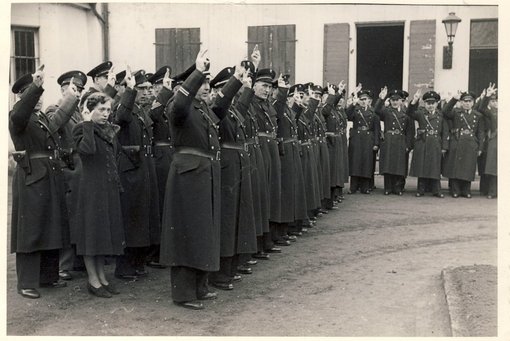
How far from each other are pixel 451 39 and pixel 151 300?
926 centimetres

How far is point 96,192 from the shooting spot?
15.8 ft

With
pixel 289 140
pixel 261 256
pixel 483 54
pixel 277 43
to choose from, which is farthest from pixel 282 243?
pixel 483 54

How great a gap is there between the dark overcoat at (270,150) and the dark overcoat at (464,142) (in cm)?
482

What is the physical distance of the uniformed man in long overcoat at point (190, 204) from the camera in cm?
448

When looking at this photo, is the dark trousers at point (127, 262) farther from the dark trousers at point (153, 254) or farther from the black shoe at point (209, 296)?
the black shoe at point (209, 296)

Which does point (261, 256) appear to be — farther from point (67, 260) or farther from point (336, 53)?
point (336, 53)

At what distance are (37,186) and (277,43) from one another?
8.88 m

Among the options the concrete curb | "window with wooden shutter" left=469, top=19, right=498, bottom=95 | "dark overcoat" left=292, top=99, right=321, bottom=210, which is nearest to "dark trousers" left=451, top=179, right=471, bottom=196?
"window with wooden shutter" left=469, top=19, right=498, bottom=95

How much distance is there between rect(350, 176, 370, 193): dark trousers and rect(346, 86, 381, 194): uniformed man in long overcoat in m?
0.04

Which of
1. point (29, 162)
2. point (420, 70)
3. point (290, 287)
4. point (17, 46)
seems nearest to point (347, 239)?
point (290, 287)

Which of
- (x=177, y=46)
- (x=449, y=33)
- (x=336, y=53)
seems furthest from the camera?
(x=177, y=46)

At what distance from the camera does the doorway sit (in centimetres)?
1603

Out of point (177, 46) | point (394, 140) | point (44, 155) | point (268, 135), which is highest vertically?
point (177, 46)

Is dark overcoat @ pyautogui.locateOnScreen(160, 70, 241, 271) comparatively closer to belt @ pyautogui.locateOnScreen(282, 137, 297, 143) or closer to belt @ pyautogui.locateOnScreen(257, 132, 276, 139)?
belt @ pyautogui.locateOnScreen(257, 132, 276, 139)
